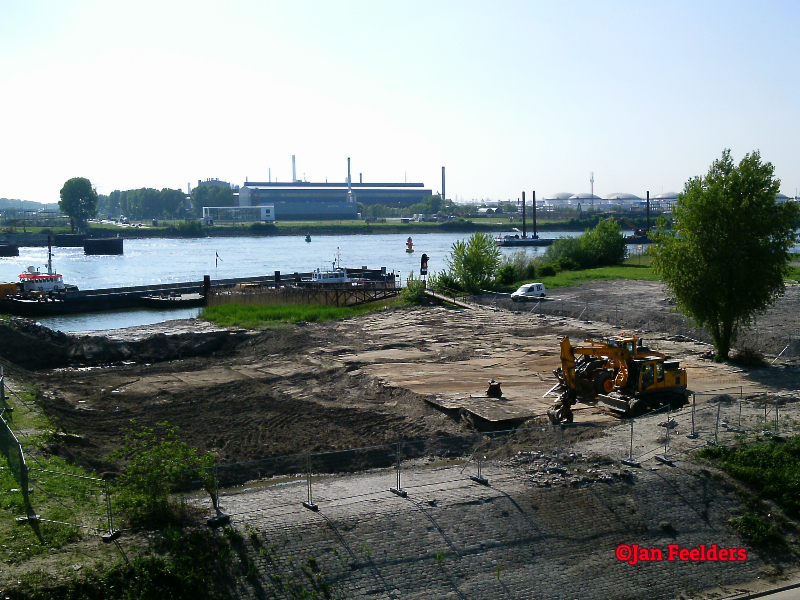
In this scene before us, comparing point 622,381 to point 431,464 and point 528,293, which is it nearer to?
point 431,464

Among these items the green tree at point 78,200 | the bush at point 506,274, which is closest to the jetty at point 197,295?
the bush at point 506,274

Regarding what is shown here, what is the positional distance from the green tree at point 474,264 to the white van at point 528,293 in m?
5.39

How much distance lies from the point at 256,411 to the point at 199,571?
1417cm

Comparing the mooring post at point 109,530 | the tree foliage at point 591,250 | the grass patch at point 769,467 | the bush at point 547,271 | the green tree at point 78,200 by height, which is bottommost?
the grass patch at point 769,467

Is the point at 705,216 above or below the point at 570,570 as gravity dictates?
above

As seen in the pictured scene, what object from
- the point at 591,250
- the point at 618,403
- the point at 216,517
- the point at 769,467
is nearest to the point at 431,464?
the point at 216,517

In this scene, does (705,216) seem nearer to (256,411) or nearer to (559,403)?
(559,403)

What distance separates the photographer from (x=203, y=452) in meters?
21.2

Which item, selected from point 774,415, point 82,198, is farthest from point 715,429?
point 82,198

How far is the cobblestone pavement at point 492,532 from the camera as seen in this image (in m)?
12.7

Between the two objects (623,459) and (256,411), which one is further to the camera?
(256,411)

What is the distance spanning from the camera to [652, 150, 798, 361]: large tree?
28438 millimetres

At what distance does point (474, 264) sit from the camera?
2282 inches

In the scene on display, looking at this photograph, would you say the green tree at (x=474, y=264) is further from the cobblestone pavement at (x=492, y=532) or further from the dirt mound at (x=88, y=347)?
the cobblestone pavement at (x=492, y=532)
